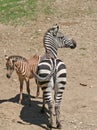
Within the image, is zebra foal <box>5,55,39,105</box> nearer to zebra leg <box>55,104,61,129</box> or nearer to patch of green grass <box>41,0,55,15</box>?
zebra leg <box>55,104,61,129</box>

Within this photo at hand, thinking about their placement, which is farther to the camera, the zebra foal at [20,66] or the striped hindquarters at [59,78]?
the zebra foal at [20,66]

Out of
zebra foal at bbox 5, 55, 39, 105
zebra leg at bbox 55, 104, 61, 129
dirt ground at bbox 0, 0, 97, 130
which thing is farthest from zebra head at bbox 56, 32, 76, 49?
zebra leg at bbox 55, 104, 61, 129

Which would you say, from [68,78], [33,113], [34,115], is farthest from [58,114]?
[68,78]

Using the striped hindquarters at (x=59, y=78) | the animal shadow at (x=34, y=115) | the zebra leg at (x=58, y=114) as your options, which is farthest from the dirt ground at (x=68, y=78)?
the striped hindquarters at (x=59, y=78)

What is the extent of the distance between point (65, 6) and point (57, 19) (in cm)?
128

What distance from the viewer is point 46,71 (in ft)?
32.4

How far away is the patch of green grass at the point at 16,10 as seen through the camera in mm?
17594

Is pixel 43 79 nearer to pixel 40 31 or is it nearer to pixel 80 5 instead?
pixel 40 31

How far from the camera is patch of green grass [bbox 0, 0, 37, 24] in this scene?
17594 mm

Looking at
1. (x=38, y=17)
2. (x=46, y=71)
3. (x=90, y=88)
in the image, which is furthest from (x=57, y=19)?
(x=46, y=71)

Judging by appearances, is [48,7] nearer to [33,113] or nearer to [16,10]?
[16,10]

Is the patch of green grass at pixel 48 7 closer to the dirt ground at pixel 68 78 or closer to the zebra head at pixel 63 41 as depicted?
the dirt ground at pixel 68 78

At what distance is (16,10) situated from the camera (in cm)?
1828

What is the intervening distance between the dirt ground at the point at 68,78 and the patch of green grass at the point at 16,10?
0.57 m
